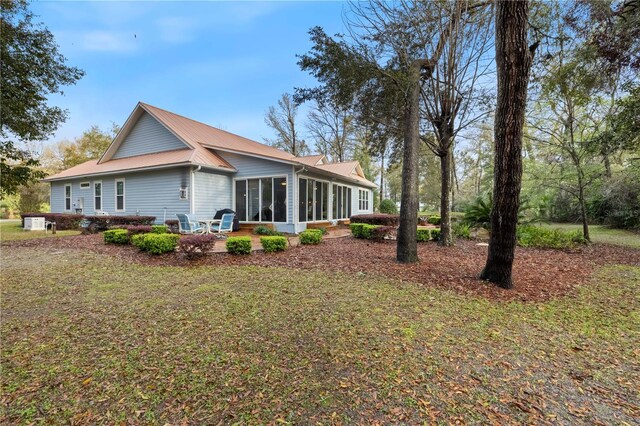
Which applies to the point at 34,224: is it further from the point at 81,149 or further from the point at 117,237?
the point at 81,149

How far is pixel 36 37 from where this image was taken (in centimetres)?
848

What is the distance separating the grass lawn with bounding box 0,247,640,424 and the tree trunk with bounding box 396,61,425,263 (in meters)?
1.84

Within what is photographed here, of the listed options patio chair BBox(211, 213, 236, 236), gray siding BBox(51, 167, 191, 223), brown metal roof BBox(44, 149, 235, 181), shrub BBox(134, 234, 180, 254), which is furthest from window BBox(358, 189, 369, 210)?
shrub BBox(134, 234, 180, 254)

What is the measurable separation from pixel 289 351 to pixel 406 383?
1.14 metres

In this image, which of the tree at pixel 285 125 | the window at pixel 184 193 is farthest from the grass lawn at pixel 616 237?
the tree at pixel 285 125

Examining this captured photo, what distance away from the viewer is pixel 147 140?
49.9 ft

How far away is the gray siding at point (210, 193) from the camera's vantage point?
12.2 meters

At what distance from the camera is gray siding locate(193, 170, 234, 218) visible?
479 inches

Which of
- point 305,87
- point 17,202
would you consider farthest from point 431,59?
point 17,202

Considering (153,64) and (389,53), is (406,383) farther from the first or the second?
(153,64)

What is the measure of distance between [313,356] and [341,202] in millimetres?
15558

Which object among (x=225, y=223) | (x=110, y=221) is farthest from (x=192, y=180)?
(x=110, y=221)

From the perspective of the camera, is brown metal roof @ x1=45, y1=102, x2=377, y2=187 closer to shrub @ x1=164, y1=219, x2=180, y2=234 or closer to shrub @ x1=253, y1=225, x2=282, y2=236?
shrub @ x1=164, y1=219, x2=180, y2=234

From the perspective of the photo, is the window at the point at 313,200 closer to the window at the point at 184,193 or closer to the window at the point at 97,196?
the window at the point at 184,193
